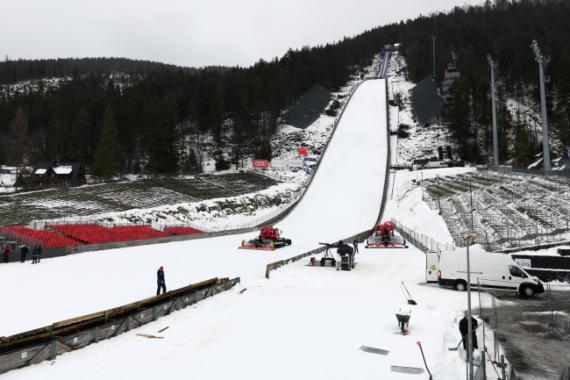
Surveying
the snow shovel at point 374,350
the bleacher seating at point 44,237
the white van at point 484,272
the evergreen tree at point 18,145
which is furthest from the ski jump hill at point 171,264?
the evergreen tree at point 18,145

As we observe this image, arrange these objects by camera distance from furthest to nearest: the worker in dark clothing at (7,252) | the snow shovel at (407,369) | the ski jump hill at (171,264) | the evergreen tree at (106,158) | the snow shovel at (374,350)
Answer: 1. the evergreen tree at (106,158)
2. the worker in dark clothing at (7,252)
3. the ski jump hill at (171,264)
4. the snow shovel at (374,350)
5. the snow shovel at (407,369)

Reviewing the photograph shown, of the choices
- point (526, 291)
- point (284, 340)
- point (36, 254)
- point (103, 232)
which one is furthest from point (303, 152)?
point (284, 340)

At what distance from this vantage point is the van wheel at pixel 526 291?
701 inches

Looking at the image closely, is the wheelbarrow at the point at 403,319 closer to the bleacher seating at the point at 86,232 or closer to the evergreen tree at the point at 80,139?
the bleacher seating at the point at 86,232

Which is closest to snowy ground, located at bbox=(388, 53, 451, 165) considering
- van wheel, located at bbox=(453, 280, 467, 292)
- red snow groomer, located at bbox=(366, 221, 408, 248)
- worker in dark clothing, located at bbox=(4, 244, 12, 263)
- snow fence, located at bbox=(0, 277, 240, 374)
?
red snow groomer, located at bbox=(366, 221, 408, 248)

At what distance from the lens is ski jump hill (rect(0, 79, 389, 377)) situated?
626 inches

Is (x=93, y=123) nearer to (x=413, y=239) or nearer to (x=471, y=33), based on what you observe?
(x=413, y=239)

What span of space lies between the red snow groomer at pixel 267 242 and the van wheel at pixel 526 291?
64.3 ft

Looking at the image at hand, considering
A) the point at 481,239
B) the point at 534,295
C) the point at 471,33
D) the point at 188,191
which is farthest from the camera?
the point at 471,33

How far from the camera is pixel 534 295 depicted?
18047mm

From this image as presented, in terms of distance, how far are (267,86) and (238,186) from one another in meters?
47.9

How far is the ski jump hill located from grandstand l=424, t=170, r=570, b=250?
34.5 ft

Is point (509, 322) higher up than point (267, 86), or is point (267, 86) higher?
point (267, 86)

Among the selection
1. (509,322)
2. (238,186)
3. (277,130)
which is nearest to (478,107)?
(277,130)
